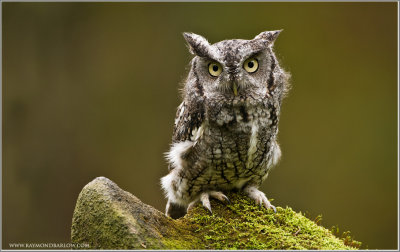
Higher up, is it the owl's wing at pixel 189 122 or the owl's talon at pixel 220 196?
the owl's wing at pixel 189 122

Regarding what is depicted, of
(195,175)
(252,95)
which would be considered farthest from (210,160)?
(252,95)

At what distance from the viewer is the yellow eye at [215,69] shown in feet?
7.03

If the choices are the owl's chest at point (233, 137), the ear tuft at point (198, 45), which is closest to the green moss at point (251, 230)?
the owl's chest at point (233, 137)

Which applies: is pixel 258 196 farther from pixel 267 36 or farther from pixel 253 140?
pixel 267 36

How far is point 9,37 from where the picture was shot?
467 cm

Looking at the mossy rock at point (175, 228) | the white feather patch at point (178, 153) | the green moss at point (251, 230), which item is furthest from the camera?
the white feather patch at point (178, 153)

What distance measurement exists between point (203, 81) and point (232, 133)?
1.01ft

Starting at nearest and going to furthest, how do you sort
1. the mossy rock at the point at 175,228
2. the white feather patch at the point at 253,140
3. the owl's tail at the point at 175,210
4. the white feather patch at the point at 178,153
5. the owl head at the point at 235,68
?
the mossy rock at the point at 175,228 < the owl head at the point at 235,68 < the white feather patch at the point at 253,140 < the white feather patch at the point at 178,153 < the owl's tail at the point at 175,210

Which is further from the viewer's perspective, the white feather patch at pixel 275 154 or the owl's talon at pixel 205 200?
the white feather patch at pixel 275 154

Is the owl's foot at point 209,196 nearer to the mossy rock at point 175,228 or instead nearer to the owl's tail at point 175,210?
the mossy rock at point 175,228

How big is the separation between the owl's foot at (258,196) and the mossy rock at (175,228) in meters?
0.08

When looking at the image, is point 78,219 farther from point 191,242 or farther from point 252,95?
point 252,95

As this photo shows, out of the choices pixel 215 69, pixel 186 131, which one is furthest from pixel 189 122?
pixel 215 69

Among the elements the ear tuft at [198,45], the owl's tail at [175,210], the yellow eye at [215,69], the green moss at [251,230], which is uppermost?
the ear tuft at [198,45]
